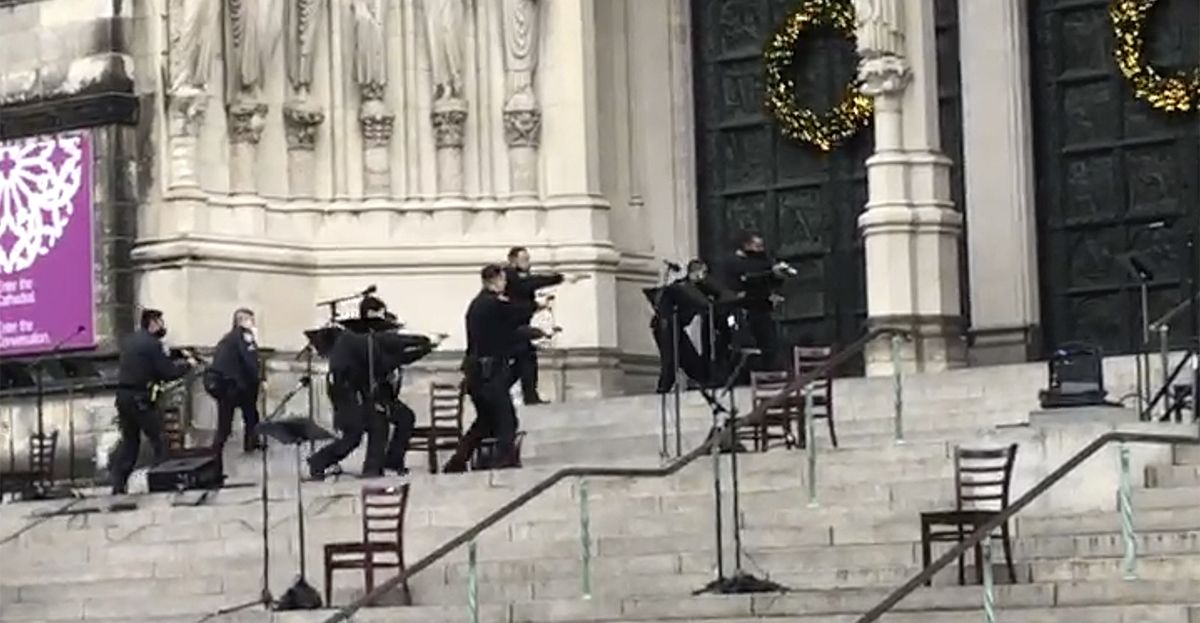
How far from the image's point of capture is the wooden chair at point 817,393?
26266 millimetres

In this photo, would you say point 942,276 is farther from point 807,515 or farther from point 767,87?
point 807,515

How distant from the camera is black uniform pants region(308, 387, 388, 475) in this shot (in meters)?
27.8

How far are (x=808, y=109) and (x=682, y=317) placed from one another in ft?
17.6

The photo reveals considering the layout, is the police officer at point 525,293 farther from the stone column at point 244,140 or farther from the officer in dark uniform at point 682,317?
the stone column at point 244,140

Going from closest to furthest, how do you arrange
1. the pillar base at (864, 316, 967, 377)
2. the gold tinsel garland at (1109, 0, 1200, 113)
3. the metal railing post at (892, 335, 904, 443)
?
the metal railing post at (892, 335, 904, 443) < the pillar base at (864, 316, 967, 377) < the gold tinsel garland at (1109, 0, 1200, 113)

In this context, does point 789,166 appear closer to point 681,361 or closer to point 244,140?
point 681,361

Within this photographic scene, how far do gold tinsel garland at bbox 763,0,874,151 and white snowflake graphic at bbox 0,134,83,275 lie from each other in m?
6.78

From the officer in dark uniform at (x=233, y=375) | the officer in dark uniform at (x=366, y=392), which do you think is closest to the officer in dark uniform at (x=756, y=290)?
the officer in dark uniform at (x=366, y=392)

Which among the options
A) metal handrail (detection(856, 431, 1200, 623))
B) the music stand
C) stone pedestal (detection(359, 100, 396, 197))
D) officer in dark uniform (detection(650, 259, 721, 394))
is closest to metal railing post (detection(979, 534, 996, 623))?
metal handrail (detection(856, 431, 1200, 623))

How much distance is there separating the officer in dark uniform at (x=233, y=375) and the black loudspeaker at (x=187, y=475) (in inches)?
21.7

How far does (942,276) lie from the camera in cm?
3095

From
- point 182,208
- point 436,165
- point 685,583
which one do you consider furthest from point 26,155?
point 685,583

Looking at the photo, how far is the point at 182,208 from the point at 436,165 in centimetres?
268

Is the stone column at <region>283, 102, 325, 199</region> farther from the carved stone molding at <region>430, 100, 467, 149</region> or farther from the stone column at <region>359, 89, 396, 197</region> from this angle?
the carved stone molding at <region>430, 100, 467, 149</region>
